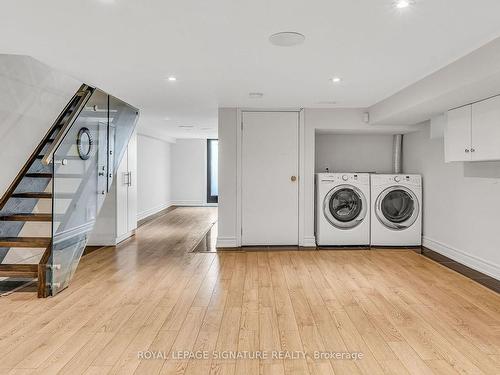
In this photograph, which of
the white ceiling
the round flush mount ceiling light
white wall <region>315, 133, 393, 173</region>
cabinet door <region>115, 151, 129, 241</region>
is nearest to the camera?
the white ceiling

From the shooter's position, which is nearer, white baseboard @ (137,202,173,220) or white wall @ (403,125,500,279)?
white wall @ (403,125,500,279)

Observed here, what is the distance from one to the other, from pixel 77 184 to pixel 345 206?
366 centimetres

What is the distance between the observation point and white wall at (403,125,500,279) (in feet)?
12.3

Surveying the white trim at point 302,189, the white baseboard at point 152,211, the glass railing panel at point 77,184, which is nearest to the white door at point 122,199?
the glass railing panel at point 77,184

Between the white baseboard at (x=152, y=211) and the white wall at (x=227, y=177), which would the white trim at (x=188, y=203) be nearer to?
the white baseboard at (x=152, y=211)

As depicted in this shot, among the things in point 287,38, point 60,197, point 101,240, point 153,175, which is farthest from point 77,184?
point 153,175

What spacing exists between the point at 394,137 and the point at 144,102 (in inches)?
158

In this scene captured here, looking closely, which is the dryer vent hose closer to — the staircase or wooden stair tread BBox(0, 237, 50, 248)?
the staircase

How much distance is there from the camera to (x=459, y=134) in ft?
12.3

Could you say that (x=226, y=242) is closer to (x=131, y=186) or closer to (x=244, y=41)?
(x=131, y=186)

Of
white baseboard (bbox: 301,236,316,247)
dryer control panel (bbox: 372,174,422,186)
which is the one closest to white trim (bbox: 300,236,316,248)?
white baseboard (bbox: 301,236,316,247)

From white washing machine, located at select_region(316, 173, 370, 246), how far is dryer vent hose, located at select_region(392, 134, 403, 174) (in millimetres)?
855

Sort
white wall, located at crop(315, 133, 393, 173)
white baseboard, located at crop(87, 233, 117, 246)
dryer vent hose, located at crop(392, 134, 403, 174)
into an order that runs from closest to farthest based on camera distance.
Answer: white baseboard, located at crop(87, 233, 117, 246) < dryer vent hose, located at crop(392, 134, 403, 174) < white wall, located at crop(315, 133, 393, 173)

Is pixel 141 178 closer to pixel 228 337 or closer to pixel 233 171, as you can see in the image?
pixel 233 171
